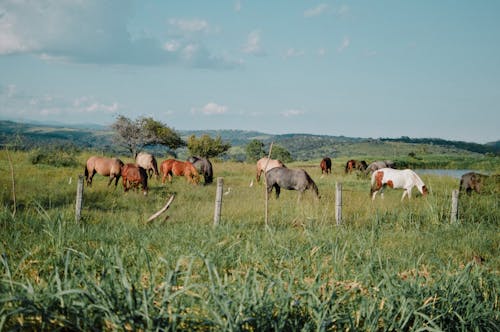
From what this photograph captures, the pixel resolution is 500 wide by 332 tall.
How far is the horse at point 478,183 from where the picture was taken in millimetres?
20959

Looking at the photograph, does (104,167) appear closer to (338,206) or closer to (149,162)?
(149,162)

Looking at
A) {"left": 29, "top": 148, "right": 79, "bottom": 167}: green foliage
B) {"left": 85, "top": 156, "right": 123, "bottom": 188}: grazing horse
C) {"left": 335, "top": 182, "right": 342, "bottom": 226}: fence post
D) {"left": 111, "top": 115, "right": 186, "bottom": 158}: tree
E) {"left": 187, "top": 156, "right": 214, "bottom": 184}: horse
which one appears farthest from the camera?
{"left": 111, "top": 115, "right": 186, "bottom": 158}: tree

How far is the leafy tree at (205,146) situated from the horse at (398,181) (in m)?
56.1

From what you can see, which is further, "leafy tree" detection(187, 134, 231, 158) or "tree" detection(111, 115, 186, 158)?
"leafy tree" detection(187, 134, 231, 158)

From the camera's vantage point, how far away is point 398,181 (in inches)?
809

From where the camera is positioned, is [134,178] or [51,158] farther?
[51,158]

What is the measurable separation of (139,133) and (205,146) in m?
17.1

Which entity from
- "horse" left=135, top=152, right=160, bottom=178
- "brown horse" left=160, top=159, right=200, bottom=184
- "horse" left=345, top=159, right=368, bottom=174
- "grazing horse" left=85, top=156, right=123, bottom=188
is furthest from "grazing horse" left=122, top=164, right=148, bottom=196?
"horse" left=345, top=159, right=368, bottom=174

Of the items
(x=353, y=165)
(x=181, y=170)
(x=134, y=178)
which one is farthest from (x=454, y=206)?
(x=353, y=165)

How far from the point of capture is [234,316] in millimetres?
2080

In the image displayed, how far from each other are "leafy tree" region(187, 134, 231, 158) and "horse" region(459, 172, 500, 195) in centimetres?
5685

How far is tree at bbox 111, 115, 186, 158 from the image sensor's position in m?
60.8

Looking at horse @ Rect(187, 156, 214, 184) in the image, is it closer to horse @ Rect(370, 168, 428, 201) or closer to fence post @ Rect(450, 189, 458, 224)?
horse @ Rect(370, 168, 428, 201)

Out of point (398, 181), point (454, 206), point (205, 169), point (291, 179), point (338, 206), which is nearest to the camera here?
point (338, 206)
